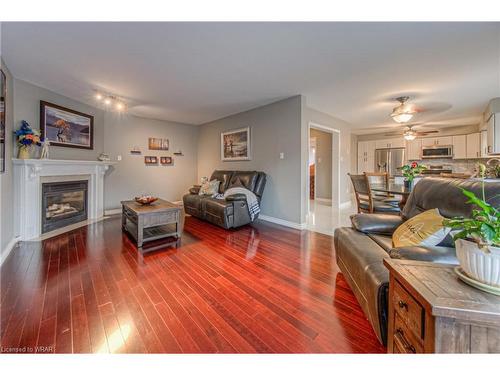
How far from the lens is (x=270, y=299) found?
1702mm

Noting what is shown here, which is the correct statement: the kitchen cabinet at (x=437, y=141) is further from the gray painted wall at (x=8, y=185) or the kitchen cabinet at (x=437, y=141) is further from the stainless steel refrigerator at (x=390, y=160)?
the gray painted wall at (x=8, y=185)

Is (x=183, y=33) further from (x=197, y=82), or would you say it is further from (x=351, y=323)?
(x=351, y=323)

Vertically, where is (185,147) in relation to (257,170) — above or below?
above

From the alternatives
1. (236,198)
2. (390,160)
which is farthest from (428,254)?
(390,160)

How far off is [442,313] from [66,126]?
517 centimetres

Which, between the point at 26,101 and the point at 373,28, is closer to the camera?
the point at 373,28

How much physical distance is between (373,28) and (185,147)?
5039 millimetres

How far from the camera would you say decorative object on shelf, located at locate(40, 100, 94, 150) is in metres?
3.37

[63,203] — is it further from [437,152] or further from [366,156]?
[437,152]

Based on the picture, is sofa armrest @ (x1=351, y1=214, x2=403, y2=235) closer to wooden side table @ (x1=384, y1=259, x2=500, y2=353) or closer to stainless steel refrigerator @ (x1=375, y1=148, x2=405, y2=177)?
wooden side table @ (x1=384, y1=259, x2=500, y2=353)

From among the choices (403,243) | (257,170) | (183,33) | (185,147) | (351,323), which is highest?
(183,33)

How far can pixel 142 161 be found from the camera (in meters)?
5.14
